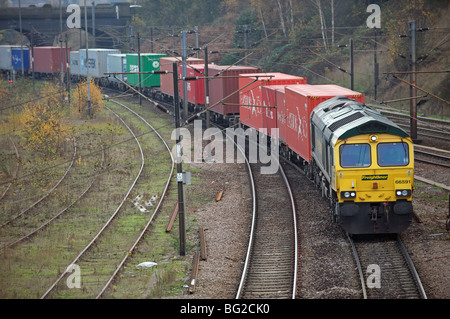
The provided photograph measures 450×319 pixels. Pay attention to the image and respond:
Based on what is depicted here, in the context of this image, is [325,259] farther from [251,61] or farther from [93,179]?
[251,61]

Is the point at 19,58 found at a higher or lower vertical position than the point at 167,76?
higher

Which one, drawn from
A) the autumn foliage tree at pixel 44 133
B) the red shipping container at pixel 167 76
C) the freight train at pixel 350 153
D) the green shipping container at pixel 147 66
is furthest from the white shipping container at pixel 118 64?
the freight train at pixel 350 153

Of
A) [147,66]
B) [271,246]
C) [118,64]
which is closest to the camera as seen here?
[271,246]

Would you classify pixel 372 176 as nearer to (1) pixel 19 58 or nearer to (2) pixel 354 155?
(2) pixel 354 155

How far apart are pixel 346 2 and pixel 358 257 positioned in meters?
50.7

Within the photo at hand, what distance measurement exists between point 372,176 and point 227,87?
2103cm

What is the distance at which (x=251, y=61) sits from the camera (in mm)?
70438

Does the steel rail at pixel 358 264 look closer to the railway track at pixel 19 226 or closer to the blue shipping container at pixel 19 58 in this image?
the railway track at pixel 19 226

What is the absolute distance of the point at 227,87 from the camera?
3691cm

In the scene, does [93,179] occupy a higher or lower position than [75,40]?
lower

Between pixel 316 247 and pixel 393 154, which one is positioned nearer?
pixel 393 154

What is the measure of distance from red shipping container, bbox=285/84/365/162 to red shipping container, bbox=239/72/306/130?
3.74m

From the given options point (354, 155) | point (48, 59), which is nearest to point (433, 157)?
point (354, 155)
